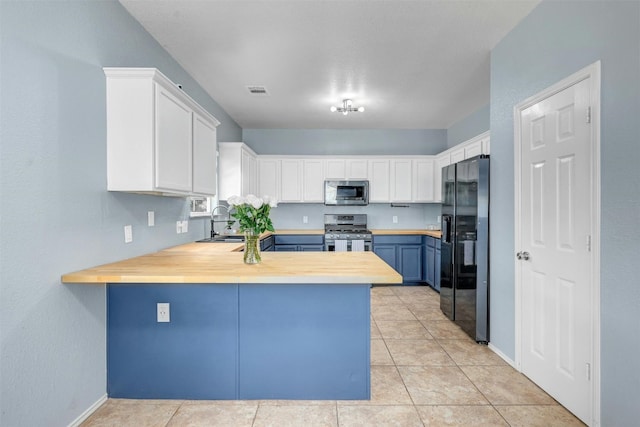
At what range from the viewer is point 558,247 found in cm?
204

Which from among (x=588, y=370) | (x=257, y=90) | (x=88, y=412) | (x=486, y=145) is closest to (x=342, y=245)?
(x=486, y=145)

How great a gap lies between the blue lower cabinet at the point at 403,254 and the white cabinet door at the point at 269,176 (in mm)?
1810

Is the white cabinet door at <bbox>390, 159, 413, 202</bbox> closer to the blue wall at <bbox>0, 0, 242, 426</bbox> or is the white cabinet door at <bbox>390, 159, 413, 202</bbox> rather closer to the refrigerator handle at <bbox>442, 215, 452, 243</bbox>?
the refrigerator handle at <bbox>442, 215, 452, 243</bbox>

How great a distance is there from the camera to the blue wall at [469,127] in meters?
4.42

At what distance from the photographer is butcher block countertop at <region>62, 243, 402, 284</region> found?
171cm

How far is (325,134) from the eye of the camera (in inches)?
224

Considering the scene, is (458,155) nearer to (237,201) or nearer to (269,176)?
(269,176)

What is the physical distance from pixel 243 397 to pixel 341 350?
0.68 m

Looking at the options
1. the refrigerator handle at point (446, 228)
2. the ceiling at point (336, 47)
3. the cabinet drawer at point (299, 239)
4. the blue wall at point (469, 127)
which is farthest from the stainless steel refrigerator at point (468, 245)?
the cabinet drawer at point (299, 239)

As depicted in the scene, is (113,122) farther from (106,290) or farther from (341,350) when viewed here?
(341,350)

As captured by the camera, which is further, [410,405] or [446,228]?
[446,228]

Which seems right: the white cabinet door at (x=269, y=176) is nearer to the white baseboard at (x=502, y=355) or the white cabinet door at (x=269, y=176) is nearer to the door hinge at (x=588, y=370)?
the white baseboard at (x=502, y=355)

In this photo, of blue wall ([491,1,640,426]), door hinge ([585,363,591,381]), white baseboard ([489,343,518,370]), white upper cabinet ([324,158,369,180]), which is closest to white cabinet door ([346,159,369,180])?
white upper cabinet ([324,158,369,180])

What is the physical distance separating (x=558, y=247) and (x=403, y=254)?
307 cm
